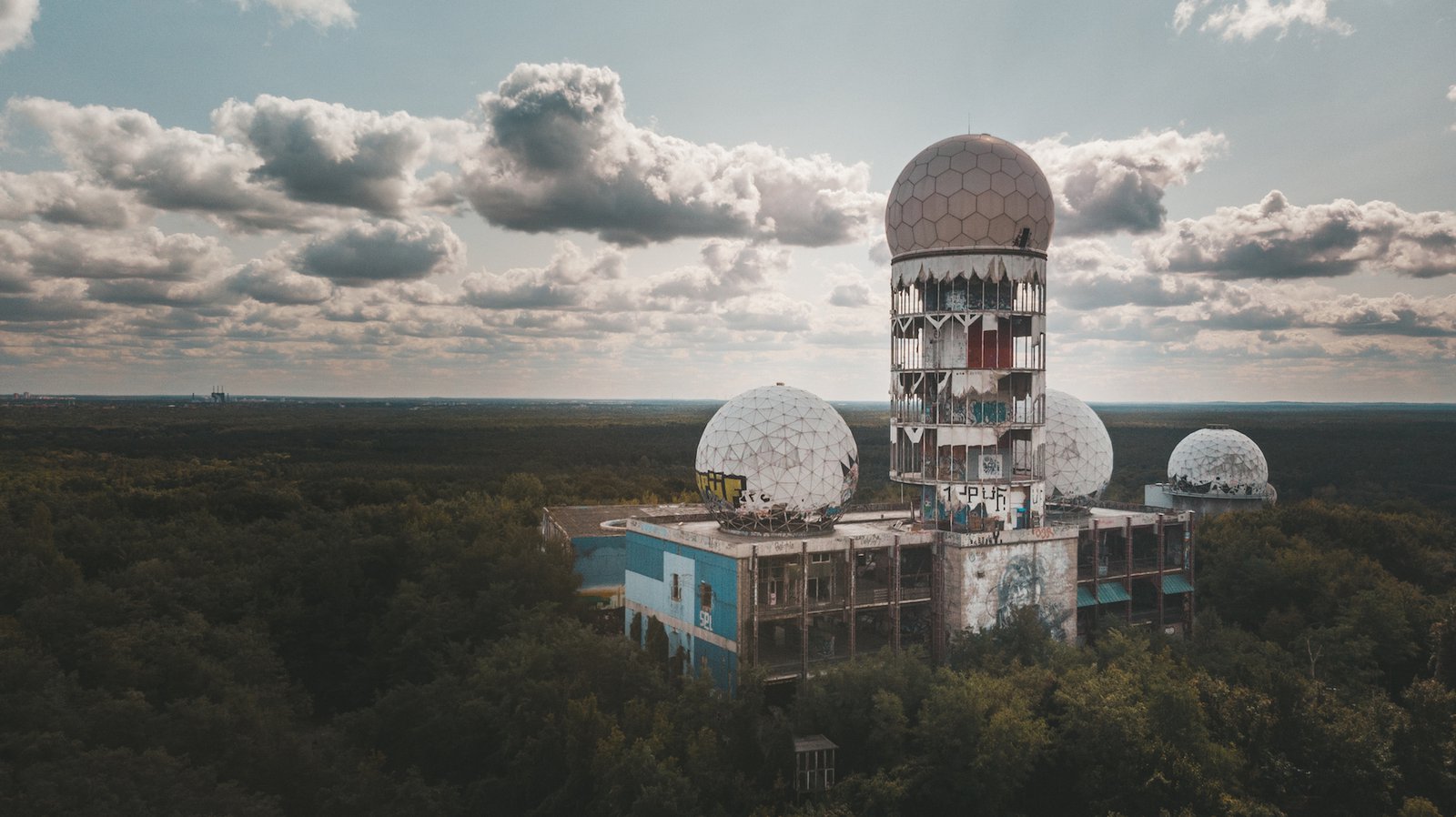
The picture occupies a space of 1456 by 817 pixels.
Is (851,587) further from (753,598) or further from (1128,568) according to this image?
(1128,568)

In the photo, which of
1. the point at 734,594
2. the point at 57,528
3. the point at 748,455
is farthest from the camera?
the point at 57,528

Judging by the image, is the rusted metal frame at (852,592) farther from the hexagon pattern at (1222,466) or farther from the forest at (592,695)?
the hexagon pattern at (1222,466)

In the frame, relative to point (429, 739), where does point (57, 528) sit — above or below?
above

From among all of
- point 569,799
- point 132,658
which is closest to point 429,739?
point 569,799

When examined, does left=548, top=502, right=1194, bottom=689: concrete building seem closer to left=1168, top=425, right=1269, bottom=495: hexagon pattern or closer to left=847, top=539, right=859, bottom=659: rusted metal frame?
left=847, top=539, right=859, bottom=659: rusted metal frame

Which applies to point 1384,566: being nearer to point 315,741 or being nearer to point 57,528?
point 315,741

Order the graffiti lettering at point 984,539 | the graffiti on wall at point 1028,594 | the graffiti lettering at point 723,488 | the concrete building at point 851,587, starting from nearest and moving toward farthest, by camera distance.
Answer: the concrete building at point 851,587
the graffiti lettering at point 984,539
the graffiti on wall at point 1028,594
the graffiti lettering at point 723,488

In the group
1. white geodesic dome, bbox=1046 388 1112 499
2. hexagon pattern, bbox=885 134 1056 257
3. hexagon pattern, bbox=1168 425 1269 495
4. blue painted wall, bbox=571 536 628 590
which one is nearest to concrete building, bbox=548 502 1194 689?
white geodesic dome, bbox=1046 388 1112 499

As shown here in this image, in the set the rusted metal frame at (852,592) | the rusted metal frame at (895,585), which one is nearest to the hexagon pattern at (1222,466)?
the rusted metal frame at (895,585)
